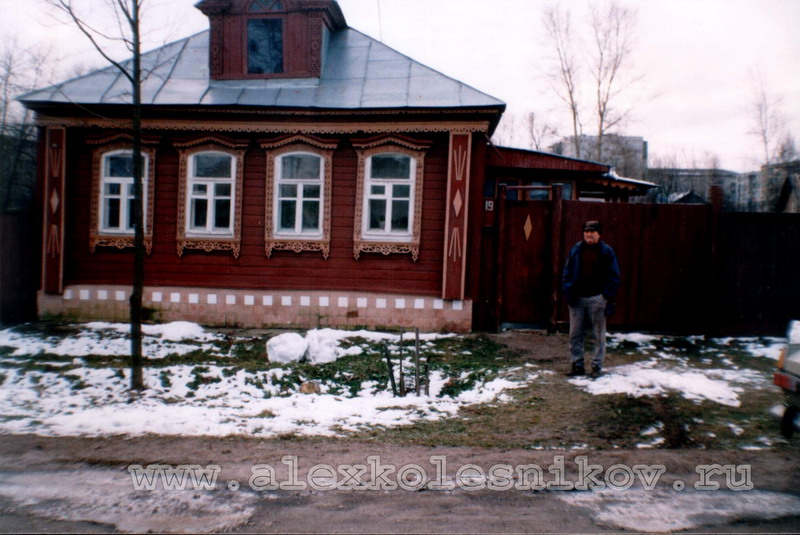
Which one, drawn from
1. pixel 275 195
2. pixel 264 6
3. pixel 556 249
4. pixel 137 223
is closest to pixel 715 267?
pixel 556 249

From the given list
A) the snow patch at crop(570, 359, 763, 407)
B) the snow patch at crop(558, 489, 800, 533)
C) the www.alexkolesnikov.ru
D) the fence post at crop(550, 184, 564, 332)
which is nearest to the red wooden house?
the fence post at crop(550, 184, 564, 332)

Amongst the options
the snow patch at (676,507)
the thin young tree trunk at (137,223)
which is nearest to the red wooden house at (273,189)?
the thin young tree trunk at (137,223)

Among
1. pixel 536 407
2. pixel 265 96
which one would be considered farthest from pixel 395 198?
pixel 536 407

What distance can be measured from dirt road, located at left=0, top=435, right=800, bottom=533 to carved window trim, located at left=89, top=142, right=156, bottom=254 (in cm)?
697

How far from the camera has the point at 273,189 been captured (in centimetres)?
1155

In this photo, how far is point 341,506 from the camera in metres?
4.01

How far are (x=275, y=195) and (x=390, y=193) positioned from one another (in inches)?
89.7

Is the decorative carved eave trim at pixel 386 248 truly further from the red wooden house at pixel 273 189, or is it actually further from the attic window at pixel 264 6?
the attic window at pixel 264 6

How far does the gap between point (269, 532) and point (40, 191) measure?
427 inches

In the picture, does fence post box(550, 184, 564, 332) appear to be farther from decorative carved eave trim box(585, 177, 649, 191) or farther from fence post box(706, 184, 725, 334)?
decorative carved eave trim box(585, 177, 649, 191)

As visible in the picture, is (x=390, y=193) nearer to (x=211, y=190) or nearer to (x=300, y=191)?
(x=300, y=191)

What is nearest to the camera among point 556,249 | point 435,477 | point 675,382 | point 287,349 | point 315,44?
point 435,477

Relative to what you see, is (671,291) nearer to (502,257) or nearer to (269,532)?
(502,257)

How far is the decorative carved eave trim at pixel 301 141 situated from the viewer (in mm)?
11343
